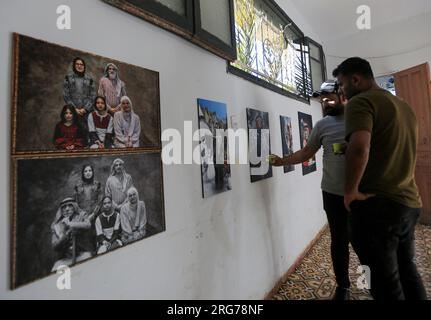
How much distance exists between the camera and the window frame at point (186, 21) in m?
0.99

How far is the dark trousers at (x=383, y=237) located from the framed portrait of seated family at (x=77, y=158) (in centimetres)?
92

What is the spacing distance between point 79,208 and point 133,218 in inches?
8.5

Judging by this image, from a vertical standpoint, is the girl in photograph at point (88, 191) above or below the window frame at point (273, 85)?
below

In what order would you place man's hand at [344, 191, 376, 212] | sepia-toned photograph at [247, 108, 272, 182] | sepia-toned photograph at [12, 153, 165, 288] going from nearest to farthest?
sepia-toned photograph at [12, 153, 165, 288], man's hand at [344, 191, 376, 212], sepia-toned photograph at [247, 108, 272, 182]

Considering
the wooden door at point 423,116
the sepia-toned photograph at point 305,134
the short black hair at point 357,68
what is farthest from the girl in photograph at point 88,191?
the wooden door at point 423,116

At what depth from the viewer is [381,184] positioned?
1077mm

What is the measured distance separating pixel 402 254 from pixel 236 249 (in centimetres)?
86

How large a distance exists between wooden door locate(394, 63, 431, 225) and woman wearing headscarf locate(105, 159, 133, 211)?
386 centimetres

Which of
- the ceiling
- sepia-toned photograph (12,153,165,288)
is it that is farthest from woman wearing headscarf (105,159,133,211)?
the ceiling

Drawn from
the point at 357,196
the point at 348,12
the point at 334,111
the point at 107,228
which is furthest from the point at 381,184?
the point at 348,12

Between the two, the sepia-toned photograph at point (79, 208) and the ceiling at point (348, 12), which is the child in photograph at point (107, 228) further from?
the ceiling at point (348, 12)

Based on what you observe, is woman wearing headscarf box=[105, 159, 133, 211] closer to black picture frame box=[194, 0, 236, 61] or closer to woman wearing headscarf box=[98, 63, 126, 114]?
woman wearing headscarf box=[98, 63, 126, 114]

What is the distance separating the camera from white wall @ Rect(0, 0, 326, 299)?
70 cm
